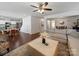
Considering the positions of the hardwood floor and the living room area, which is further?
the hardwood floor

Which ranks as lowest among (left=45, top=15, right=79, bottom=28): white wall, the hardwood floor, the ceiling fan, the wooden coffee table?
the wooden coffee table

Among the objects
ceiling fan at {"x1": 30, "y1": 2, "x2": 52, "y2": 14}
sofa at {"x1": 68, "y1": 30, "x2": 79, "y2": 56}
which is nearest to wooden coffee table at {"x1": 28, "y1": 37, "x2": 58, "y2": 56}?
sofa at {"x1": 68, "y1": 30, "x2": 79, "y2": 56}

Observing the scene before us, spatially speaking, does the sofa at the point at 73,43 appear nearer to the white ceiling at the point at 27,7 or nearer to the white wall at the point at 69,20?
the white wall at the point at 69,20

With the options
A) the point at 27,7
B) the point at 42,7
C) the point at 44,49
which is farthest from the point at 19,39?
the point at 42,7

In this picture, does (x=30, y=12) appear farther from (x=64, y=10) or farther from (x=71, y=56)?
(x=71, y=56)

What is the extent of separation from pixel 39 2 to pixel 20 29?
33.1 inches

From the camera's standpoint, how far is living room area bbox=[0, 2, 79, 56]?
1.92m

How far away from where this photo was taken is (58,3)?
1.90 meters

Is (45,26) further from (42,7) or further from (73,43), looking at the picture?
(73,43)

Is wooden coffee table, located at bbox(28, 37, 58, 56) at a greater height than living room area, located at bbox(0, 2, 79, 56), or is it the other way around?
living room area, located at bbox(0, 2, 79, 56)

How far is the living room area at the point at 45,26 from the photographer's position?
1.92m

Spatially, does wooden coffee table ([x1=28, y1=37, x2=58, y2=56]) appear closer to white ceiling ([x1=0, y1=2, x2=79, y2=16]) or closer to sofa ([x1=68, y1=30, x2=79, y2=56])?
sofa ([x1=68, y1=30, x2=79, y2=56])

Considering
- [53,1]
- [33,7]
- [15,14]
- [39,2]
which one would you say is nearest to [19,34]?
[15,14]

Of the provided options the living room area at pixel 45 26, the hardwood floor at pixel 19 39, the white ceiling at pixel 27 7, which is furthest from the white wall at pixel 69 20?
the hardwood floor at pixel 19 39
